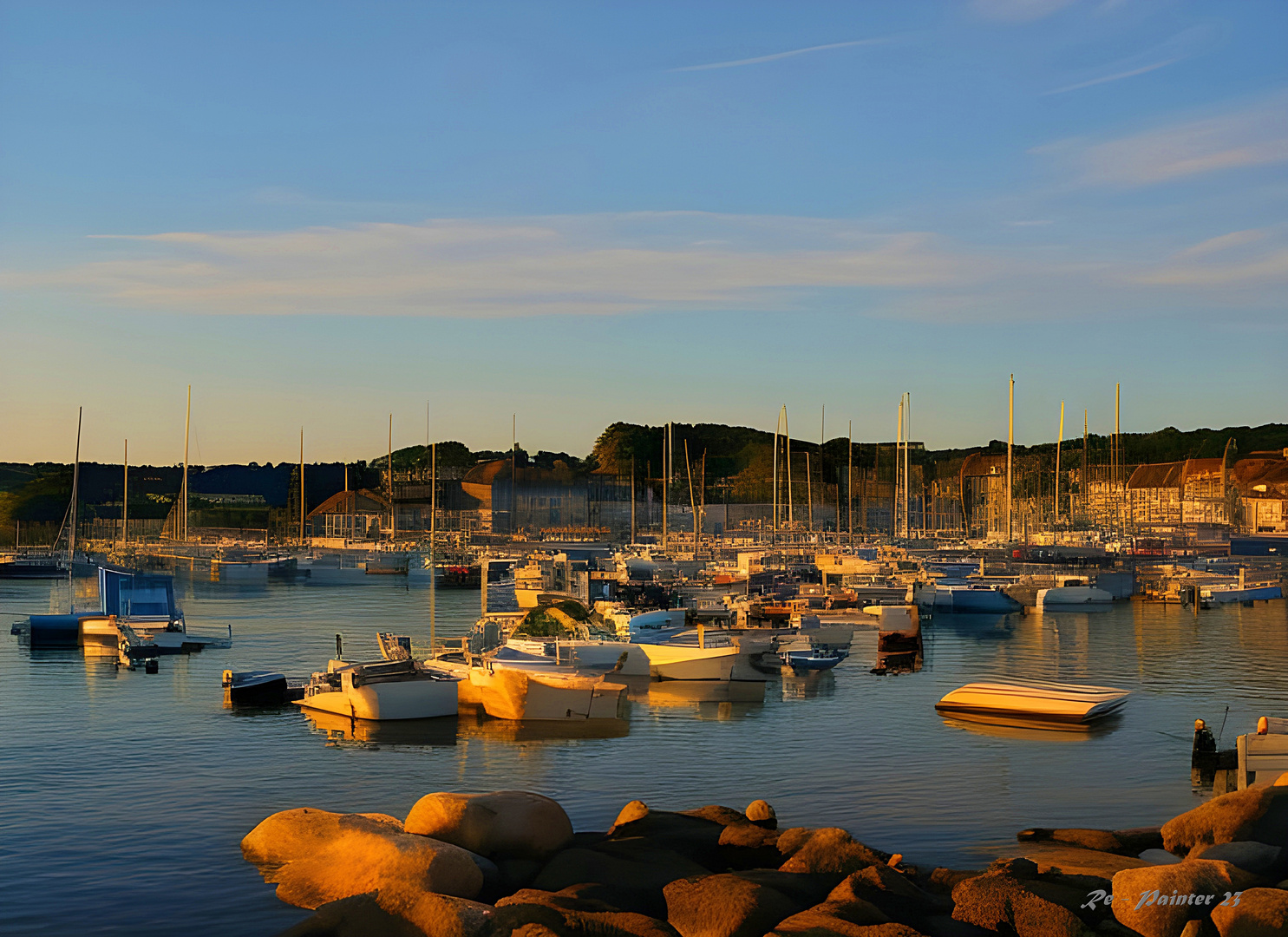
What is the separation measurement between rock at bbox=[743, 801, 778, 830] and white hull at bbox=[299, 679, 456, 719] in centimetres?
1756

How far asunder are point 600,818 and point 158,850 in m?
8.95

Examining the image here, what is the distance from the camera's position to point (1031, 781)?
1167 inches

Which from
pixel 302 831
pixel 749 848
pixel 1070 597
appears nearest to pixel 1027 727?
pixel 749 848

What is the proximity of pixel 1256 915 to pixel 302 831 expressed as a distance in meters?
15.6

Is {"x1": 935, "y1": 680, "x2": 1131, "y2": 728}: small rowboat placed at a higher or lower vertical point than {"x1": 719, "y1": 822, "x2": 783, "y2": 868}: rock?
lower

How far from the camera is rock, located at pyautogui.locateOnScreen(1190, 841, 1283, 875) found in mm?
19125

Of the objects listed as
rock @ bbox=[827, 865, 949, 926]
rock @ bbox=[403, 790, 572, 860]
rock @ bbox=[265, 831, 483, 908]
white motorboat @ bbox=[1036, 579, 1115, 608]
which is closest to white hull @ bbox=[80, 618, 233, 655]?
rock @ bbox=[265, 831, 483, 908]

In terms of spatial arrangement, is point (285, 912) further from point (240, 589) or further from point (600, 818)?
point (240, 589)

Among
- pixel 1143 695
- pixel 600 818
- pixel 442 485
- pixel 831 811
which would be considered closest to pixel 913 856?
pixel 831 811

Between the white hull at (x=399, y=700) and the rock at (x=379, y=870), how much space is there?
1792cm

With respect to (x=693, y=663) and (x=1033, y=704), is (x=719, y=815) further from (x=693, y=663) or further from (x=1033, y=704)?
(x=693, y=663)

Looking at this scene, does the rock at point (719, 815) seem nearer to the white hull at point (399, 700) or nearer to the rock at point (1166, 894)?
the rock at point (1166, 894)

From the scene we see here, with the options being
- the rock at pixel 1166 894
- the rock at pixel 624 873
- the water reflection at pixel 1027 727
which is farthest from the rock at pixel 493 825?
the water reflection at pixel 1027 727

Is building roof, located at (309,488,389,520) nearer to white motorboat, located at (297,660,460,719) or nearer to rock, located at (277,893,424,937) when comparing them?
white motorboat, located at (297,660,460,719)
